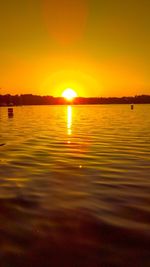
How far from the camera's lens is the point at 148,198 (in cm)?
827

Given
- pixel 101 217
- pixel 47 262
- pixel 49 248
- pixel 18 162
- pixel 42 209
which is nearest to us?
pixel 47 262

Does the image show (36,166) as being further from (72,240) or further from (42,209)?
(72,240)

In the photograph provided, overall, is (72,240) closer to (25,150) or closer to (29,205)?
(29,205)

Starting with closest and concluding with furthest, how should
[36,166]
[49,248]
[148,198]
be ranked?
[49,248] → [148,198] → [36,166]

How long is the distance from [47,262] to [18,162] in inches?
368

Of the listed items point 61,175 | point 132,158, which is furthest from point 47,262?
point 132,158

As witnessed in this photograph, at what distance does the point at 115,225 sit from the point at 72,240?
121 centimetres

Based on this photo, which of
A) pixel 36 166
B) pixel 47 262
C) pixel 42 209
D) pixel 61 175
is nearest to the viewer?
pixel 47 262

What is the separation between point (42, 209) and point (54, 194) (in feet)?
4.43

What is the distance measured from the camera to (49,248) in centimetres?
545

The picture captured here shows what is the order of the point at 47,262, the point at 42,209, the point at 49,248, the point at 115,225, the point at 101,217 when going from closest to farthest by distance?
the point at 47,262
the point at 49,248
the point at 115,225
the point at 101,217
the point at 42,209

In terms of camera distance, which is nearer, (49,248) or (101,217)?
(49,248)

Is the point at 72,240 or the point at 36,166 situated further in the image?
the point at 36,166

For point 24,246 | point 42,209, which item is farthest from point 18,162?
point 24,246
